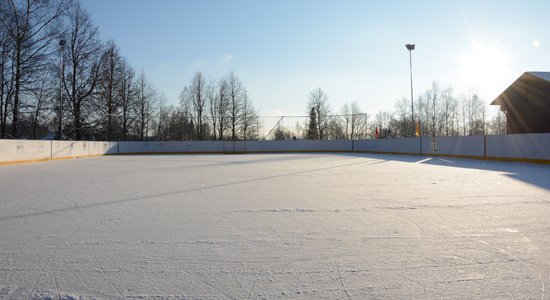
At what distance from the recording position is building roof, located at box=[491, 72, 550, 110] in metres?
28.0

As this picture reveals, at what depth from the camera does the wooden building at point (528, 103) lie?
28000 mm

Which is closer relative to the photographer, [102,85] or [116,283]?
[116,283]

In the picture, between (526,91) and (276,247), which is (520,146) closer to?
(526,91)

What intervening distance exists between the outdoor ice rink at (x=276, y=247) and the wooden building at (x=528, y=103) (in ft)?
80.6

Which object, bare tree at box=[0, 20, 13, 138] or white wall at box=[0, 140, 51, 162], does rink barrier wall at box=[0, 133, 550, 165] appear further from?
bare tree at box=[0, 20, 13, 138]

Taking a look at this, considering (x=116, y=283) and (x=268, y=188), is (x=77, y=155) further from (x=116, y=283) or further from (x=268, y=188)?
(x=116, y=283)

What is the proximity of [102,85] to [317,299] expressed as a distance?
146 feet

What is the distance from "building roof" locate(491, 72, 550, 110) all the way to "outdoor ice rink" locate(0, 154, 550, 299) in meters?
24.8

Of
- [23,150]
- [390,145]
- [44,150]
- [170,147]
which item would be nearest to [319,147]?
[390,145]

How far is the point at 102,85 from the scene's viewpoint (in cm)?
4178

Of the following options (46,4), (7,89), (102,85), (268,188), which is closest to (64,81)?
(102,85)

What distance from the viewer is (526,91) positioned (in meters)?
29.8

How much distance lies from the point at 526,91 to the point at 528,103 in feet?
3.45

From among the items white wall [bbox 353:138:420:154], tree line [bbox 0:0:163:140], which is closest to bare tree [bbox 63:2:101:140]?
tree line [bbox 0:0:163:140]
